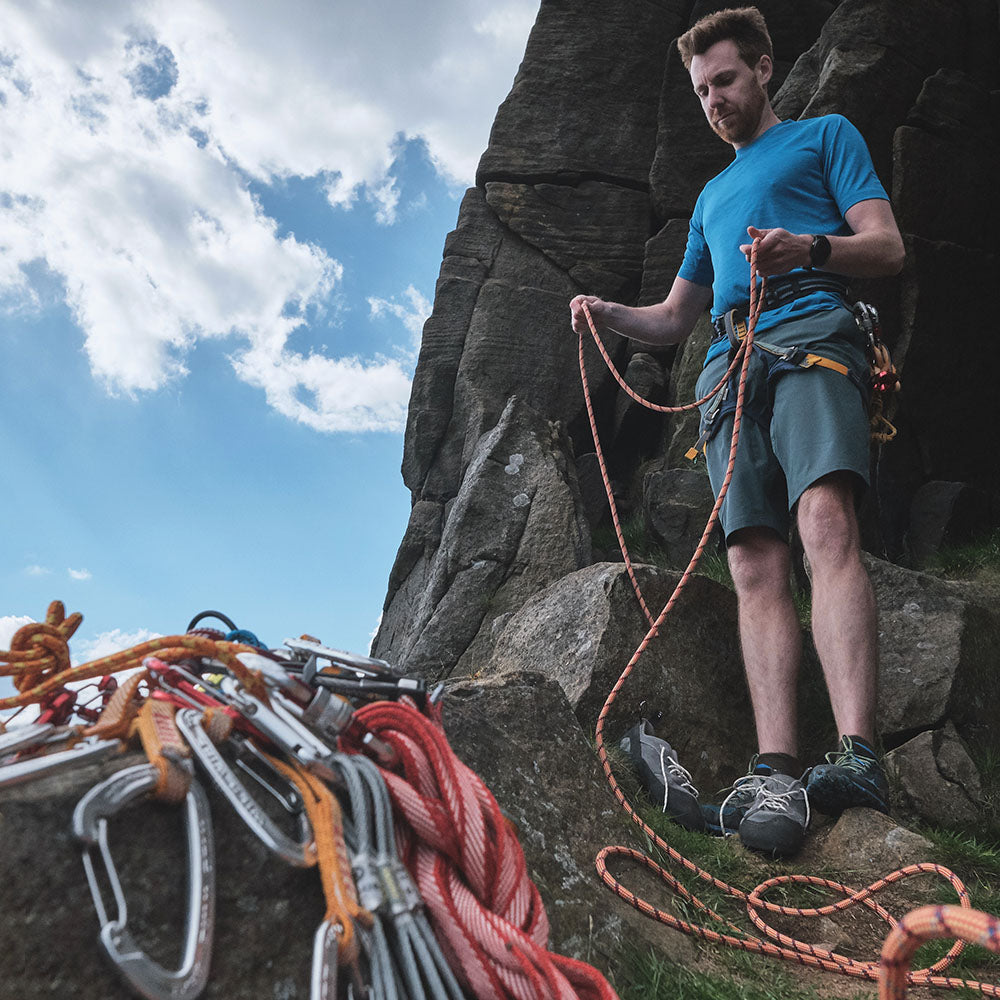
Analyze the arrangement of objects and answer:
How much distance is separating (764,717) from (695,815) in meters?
0.60

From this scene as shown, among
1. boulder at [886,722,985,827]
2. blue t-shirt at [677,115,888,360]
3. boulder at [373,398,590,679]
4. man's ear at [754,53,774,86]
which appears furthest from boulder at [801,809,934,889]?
boulder at [373,398,590,679]

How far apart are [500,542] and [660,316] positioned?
11.6 ft

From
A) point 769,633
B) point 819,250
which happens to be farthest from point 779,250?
point 769,633

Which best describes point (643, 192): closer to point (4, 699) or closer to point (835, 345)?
point (835, 345)

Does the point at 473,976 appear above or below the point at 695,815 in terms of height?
below

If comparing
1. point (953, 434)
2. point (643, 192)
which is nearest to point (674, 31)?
point (643, 192)

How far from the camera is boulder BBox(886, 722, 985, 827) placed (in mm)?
3938

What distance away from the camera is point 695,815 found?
313 centimetres

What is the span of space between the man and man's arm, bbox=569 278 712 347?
3cm

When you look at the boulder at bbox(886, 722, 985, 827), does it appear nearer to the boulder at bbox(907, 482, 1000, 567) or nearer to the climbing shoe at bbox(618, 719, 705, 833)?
the climbing shoe at bbox(618, 719, 705, 833)

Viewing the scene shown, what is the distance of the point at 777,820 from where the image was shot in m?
2.93

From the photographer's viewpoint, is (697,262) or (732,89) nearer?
(732,89)

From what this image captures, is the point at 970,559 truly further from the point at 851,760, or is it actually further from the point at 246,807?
the point at 246,807

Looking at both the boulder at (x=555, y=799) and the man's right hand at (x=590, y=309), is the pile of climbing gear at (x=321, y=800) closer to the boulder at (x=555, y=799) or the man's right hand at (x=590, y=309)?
the boulder at (x=555, y=799)
